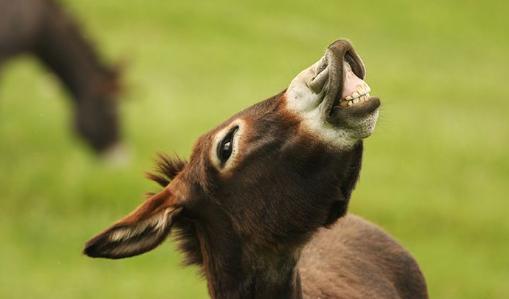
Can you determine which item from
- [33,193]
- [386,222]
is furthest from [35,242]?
[386,222]

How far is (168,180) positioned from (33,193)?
7.74 metres

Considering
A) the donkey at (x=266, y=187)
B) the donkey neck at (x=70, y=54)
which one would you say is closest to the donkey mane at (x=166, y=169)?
the donkey at (x=266, y=187)

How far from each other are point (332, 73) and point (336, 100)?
0.32 ft

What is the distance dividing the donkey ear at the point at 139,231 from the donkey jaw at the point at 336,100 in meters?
0.67

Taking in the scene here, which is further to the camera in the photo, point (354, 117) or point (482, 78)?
point (482, 78)

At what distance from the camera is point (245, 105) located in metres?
17.1

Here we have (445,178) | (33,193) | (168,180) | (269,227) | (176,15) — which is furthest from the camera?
(176,15)

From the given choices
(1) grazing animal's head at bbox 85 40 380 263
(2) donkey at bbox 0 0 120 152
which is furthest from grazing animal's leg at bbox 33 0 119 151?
(1) grazing animal's head at bbox 85 40 380 263

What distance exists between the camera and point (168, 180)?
5129 millimetres

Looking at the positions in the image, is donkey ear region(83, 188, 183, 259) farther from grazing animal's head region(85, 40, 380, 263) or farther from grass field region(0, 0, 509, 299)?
grass field region(0, 0, 509, 299)

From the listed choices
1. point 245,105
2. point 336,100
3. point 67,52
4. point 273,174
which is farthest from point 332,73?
point 245,105

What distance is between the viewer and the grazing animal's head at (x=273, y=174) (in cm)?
443

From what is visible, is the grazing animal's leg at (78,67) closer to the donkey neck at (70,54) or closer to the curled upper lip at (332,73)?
the donkey neck at (70,54)

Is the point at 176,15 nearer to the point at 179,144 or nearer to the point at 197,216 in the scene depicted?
the point at 179,144
